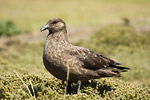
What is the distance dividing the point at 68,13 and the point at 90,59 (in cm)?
1950

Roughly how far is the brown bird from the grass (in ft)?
41.9

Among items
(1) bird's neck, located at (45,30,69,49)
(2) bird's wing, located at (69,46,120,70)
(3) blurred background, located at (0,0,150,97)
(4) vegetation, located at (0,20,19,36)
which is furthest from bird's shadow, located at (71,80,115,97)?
(4) vegetation, located at (0,20,19,36)

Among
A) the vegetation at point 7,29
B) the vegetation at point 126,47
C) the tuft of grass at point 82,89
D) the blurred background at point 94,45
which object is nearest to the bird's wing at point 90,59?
the tuft of grass at point 82,89

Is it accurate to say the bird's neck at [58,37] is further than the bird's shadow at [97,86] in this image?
No

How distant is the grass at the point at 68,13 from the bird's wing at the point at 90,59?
41.6ft

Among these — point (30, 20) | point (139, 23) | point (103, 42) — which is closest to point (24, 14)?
point (30, 20)

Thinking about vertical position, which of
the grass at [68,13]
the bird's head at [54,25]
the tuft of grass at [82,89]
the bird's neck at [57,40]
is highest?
the grass at [68,13]

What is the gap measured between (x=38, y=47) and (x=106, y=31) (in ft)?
12.1

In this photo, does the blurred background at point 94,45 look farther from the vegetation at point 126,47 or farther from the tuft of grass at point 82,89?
the tuft of grass at point 82,89

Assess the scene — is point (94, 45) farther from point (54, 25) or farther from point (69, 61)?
point (69, 61)

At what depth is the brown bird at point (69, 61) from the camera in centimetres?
529

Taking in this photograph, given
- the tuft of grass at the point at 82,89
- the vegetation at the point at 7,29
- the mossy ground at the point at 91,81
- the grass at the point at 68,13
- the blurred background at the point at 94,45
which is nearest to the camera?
the tuft of grass at the point at 82,89

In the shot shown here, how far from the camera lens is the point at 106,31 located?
14.4m

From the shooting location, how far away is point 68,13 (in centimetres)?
2491
